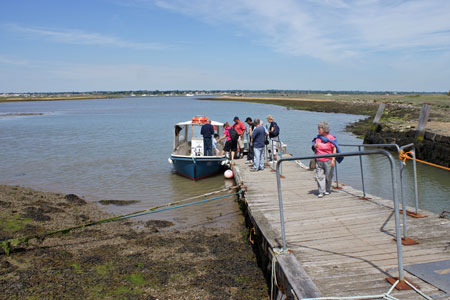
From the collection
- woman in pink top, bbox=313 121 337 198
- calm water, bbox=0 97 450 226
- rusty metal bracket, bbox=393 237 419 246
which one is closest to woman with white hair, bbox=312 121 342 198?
woman in pink top, bbox=313 121 337 198

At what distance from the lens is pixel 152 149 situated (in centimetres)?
2383

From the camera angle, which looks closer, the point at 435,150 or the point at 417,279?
the point at 417,279

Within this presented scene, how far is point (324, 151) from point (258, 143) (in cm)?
403

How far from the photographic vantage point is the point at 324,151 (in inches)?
301

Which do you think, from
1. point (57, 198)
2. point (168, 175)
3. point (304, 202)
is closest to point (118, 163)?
point (168, 175)

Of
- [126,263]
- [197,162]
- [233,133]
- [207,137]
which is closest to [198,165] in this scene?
[197,162]

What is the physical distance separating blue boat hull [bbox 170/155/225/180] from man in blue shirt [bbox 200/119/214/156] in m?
0.59

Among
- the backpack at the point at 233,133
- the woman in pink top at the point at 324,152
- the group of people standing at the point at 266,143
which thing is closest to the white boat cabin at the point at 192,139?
the group of people standing at the point at 266,143

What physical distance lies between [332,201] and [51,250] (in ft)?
19.4

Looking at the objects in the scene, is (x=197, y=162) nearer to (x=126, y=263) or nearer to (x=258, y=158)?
(x=258, y=158)

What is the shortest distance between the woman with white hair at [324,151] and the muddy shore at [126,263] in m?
2.16

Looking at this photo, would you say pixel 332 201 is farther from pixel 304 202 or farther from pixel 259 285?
pixel 259 285

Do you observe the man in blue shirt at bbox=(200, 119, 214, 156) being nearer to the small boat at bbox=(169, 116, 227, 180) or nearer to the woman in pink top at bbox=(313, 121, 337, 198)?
the small boat at bbox=(169, 116, 227, 180)

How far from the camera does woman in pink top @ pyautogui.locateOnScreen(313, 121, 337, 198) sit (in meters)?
7.64
